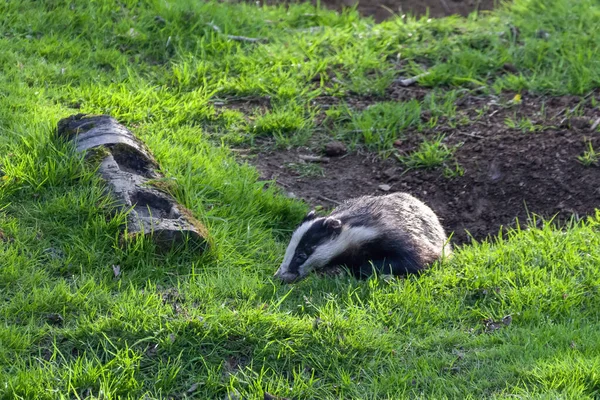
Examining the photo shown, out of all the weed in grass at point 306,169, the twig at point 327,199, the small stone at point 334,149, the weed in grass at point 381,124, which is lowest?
the twig at point 327,199

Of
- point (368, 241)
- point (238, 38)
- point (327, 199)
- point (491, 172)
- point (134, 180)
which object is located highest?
point (134, 180)

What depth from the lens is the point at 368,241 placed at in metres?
5.82

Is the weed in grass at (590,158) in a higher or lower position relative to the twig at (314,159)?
higher

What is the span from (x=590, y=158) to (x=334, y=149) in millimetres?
1993

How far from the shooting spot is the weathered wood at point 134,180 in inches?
213

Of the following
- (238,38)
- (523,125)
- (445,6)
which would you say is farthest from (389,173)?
(445,6)

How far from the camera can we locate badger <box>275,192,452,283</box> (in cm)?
559

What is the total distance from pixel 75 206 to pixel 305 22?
13.6 feet

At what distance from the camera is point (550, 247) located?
18.4 feet

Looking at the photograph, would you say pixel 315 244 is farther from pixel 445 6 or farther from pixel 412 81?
pixel 445 6

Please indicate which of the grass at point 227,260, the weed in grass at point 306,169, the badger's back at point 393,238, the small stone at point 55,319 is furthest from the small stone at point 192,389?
the weed in grass at point 306,169

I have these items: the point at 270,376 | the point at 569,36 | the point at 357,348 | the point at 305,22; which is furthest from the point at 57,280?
the point at 569,36

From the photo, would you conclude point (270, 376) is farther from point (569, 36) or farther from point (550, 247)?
point (569, 36)

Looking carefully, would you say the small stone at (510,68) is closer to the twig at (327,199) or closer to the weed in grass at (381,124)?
the weed in grass at (381,124)
